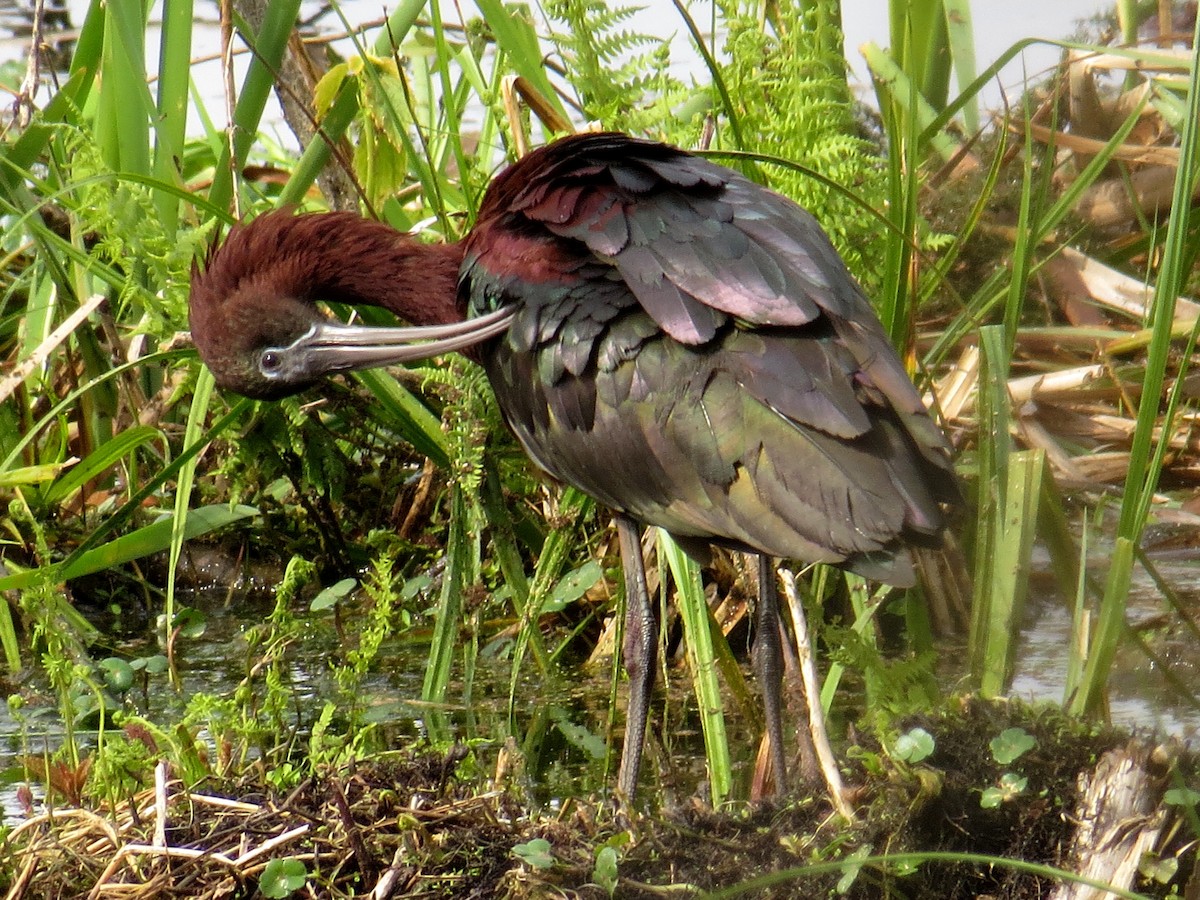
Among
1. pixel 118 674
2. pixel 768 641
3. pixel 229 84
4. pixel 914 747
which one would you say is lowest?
pixel 768 641

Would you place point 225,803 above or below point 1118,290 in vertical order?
below

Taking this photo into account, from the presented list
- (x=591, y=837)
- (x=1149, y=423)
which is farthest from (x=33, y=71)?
(x=1149, y=423)

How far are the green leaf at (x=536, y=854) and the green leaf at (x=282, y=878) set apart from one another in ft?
1.23

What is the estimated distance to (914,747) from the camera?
256cm

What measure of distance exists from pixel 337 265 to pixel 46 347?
1.37m

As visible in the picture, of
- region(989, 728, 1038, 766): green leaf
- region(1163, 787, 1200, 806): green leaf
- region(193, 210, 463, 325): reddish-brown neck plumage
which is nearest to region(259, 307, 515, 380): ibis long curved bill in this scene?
region(193, 210, 463, 325): reddish-brown neck plumage

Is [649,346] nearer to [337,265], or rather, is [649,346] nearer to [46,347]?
[337,265]

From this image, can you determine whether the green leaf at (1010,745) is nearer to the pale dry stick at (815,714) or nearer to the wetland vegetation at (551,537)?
the wetland vegetation at (551,537)

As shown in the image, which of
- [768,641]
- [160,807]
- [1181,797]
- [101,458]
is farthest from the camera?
[101,458]

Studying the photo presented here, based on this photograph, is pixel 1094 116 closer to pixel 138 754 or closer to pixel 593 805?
pixel 593 805

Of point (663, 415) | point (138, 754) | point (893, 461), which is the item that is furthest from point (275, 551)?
point (893, 461)

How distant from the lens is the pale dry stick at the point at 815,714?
267 cm

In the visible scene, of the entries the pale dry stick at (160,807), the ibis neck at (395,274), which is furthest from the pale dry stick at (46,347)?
the pale dry stick at (160,807)

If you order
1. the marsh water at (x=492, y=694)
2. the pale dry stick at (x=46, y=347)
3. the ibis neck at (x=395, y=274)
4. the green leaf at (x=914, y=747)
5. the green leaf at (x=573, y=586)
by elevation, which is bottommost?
the marsh water at (x=492, y=694)
